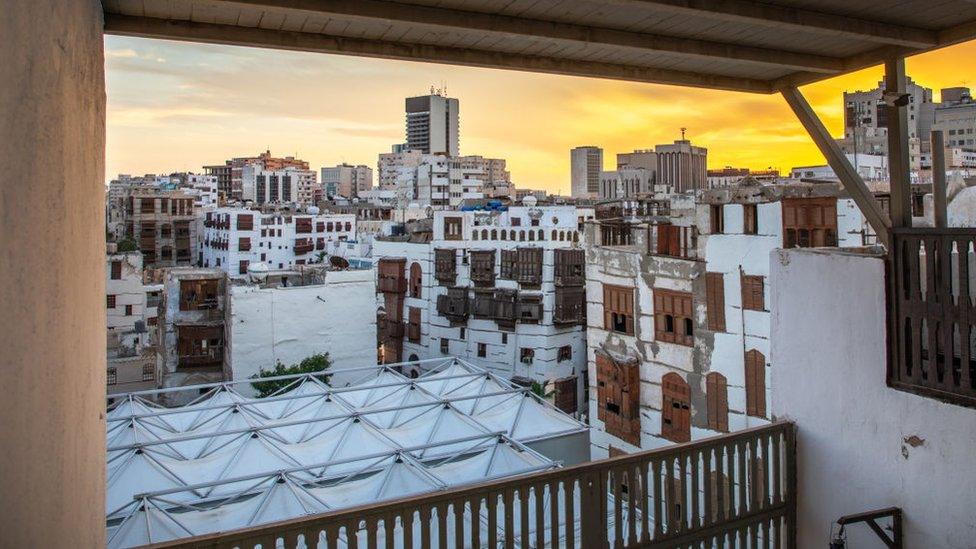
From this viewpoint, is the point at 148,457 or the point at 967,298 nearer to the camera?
the point at 967,298

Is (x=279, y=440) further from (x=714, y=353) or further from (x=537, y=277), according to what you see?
(x=537, y=277)

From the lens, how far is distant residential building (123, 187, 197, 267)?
5209 cm

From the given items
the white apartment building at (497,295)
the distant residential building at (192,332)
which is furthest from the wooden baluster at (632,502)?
the white apartment building at (497,295)

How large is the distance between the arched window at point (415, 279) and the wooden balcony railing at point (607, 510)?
26.5 meters

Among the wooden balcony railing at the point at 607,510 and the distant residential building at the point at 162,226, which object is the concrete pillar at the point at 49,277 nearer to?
the wooden balcony railing at the point at 607,510

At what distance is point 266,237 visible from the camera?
44.1 meters

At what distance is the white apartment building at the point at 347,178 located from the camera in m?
130

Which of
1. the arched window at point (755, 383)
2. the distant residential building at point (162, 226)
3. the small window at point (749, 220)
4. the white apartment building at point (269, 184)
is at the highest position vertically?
the white apartment building at point (269, 184)

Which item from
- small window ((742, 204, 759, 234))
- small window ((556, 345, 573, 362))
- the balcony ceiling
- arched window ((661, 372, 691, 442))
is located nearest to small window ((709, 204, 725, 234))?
small window ((742, 204, 759, 234))

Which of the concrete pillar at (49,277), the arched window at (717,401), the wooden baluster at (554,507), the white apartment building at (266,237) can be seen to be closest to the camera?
the concrete pillar at (49,277)

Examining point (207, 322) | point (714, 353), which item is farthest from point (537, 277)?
point (714, 353)

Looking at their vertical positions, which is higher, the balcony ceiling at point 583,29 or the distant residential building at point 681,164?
the distant residential building at point 681,164

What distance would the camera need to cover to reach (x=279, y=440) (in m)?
14.0

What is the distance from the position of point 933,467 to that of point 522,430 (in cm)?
1197
